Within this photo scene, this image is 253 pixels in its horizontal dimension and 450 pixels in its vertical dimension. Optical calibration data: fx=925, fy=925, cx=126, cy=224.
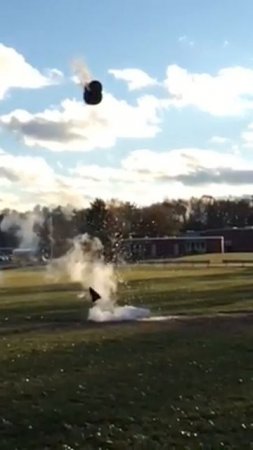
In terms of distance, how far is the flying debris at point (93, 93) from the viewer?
594 inches

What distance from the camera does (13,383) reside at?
555 inches

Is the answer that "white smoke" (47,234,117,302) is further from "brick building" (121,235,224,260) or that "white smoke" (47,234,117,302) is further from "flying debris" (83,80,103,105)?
"brick building" (121,235,224,260)

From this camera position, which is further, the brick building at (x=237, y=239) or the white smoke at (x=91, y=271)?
the brick building at (x=237, y=239)

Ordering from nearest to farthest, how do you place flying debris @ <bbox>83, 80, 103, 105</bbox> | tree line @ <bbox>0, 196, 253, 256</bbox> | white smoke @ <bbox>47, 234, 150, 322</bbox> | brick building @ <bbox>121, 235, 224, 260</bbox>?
flying debris @ <bbox>83, 80, 103, 105</bbox>
white smoke @ <bbox>47, 234, 150, 322</bbox>
tree line @ <bbox>0, 196, 253, 256</bbox>
brick building @ <bbox>121, 235, 224, 260</bbox>

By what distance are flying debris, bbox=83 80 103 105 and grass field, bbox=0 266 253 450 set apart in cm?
443

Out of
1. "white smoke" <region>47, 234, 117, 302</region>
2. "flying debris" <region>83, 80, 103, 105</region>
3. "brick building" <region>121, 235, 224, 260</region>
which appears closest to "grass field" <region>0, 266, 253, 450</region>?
"flying debris" <region>83, 80, 103, 105</region>

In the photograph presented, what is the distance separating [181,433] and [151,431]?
35cm

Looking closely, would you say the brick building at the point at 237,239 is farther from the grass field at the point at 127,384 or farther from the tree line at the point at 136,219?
the grass field at the point at 127,384

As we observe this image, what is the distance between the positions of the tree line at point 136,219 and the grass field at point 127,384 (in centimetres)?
5831

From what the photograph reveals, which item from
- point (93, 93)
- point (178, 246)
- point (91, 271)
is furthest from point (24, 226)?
point (93, 93)

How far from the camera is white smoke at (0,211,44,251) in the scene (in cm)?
10944

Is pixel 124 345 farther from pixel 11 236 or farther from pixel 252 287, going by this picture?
pixel 11 236

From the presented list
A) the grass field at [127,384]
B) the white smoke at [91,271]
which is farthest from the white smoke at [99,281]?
the grass field at [127,384]

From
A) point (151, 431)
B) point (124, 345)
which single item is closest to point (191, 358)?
point (124, 345)
